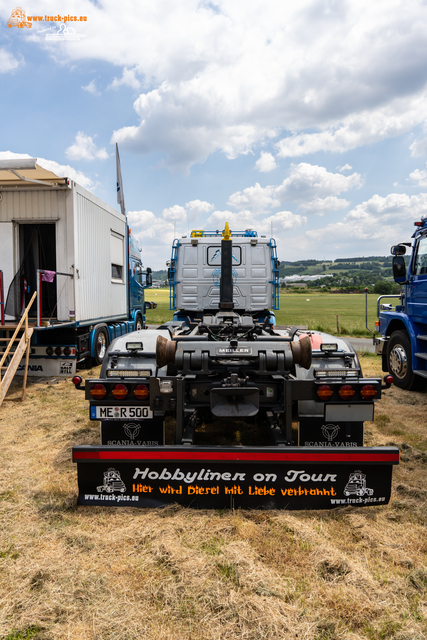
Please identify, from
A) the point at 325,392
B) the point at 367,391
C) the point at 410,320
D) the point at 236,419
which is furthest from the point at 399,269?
the point at 236,419

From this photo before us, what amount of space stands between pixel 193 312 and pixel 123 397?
4.71 metres

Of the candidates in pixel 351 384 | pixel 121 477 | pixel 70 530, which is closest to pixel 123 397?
pixel 121 477

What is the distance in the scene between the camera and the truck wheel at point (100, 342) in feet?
29.9

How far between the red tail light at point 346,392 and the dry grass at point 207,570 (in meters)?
0.91

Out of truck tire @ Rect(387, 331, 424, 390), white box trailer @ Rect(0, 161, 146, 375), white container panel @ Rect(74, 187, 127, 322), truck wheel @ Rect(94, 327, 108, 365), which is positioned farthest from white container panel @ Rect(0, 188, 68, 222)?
truck tire @ Rect(387, 331, 424, 390)

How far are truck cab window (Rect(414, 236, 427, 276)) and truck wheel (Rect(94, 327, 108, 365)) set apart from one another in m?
6.58

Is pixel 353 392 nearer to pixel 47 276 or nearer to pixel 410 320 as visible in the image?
pixel 410 320

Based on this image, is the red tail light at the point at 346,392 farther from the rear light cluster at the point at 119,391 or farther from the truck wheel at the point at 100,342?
the truck wheel at the point at 100,342

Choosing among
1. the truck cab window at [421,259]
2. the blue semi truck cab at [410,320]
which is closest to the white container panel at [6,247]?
the blue semi truck cab at [410,320]

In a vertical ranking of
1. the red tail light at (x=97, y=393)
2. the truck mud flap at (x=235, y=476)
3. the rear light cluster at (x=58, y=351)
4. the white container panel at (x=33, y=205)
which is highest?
the white container panel at (x=33, y=205)

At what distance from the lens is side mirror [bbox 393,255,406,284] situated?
709 cm

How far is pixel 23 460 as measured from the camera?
420cm

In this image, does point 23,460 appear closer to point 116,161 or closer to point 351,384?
point 351,384

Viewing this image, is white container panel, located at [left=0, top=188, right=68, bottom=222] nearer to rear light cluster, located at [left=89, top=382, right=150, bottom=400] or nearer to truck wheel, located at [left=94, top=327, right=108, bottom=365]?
truck wheel, located at [left=94, top=327, right=108, bottom=365]
